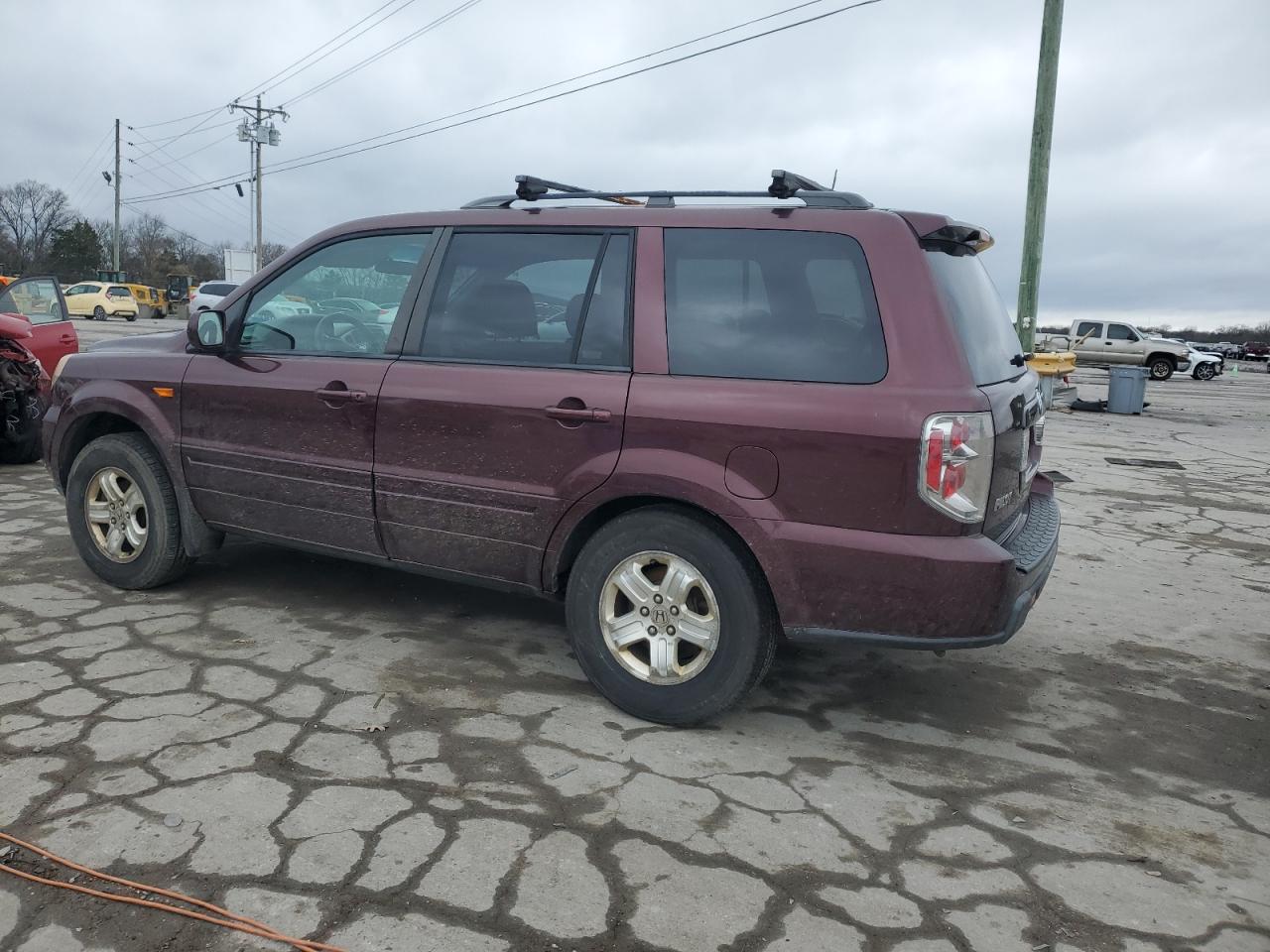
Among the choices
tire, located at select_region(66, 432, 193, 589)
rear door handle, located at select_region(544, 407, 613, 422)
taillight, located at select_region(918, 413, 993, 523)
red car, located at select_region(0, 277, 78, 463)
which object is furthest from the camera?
red car, located at select_region(0, 277, 78, 463)

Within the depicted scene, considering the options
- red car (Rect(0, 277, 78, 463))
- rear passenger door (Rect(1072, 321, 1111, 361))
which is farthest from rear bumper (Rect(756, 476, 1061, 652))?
rear passenger door (Rect(1072, 321, 1111, 361))

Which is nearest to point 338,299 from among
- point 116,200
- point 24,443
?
point 24,443

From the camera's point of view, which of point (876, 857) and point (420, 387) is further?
point (420, 387)

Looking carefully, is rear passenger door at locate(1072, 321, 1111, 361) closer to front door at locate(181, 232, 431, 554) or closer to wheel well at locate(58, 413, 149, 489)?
front door at locate(181, 232, 431, 554)

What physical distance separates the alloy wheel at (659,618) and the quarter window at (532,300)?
754 mm

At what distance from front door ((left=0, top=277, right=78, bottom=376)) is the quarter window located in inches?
247

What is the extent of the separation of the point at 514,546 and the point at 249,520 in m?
1.46

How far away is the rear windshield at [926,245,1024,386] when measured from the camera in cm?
320

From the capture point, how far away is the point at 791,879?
2.56m

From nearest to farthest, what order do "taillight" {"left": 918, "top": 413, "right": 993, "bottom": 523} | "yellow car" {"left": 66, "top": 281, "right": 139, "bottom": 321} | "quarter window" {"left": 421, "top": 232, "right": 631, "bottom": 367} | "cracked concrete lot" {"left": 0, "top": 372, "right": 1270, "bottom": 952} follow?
1. "cracked concrete lot" {"left": 0, "top": 372, "right": 1270, "bottom": 952}
2. "taillight" {"left": 918, "top": 413, "right": 993, "bottom": 523}
3. "quarter window" {"left": 421, "top": 232, "right": 631, "bottom": 367}
4. "yellow car" {"left": 66, "top": 281, "right": 139, "bottom": 321}

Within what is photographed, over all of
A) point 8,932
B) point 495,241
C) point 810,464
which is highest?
point 495,241

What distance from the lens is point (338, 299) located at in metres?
4.26

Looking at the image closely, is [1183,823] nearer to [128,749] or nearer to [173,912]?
[173,912]

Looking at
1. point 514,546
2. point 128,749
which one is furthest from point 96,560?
point 514,546
